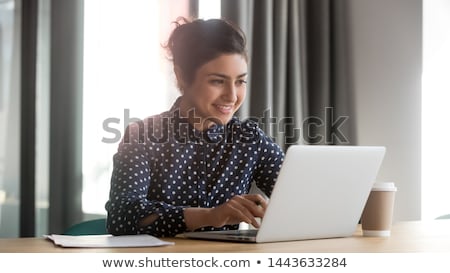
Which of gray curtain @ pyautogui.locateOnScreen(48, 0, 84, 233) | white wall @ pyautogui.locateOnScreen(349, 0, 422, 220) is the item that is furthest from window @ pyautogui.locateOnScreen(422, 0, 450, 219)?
gray curtain @ pyautogui.locateOnScreen(48, 0, 84, 233)

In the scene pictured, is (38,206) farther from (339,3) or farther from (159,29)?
(339,3)

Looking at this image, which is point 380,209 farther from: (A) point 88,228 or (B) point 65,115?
(B) point 65,115

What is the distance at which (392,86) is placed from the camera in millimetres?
2762

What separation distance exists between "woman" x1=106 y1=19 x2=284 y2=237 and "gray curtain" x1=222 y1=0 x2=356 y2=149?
1.93ft

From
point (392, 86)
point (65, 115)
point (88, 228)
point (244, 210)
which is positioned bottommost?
point (88, 228)

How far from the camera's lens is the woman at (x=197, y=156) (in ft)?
4.14

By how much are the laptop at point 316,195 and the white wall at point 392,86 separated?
5.24 ft

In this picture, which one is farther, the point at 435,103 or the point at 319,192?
the point at 435,103

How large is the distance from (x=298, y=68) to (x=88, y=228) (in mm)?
1383

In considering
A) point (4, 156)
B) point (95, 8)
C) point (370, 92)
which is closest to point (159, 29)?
point (95, 8)

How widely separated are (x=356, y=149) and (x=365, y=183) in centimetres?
7

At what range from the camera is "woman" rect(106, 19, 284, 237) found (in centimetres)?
126

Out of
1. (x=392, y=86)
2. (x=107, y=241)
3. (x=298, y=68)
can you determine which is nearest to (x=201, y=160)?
(x=107, y=241)

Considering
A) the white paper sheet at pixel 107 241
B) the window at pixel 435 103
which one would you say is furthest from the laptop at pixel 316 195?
the window at pixel 435 103
